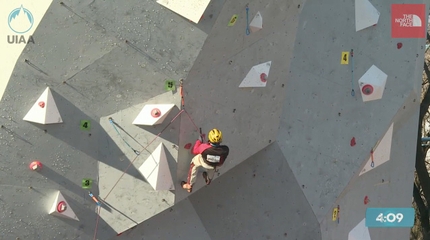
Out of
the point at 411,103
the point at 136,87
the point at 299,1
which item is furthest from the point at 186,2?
the point at 411,103

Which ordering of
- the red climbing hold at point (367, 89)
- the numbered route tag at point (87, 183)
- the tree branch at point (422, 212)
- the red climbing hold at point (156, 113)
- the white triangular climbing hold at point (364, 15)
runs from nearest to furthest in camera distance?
1. the red climbing hold at point (156, 113)
2. the numbered route tag at point (87, 183)
3. the white triangular climbing hold at point (364, 15)
4. the red climbing hold at point (367, 89)
5. the tree branch at point (422, 212)

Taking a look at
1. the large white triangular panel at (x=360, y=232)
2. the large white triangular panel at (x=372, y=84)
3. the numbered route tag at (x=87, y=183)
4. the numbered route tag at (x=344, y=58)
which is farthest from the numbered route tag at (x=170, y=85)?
the large white triangular panel at (x=360, y=232)

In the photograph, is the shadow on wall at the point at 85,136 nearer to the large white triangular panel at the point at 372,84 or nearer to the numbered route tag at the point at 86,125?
the numbered route tag at the point at 86,125

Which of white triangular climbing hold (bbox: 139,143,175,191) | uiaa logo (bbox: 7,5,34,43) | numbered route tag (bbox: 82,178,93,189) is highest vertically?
uiaa logo (bbox: 7,5,34,43)

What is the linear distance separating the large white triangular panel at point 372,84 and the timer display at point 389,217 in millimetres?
1523

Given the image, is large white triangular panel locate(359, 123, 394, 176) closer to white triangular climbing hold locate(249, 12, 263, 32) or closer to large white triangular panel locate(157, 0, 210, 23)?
white triangular climbing hold locate(249, 12, 263, 32)

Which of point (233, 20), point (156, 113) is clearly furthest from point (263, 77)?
point (156, 113)

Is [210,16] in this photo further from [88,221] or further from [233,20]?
[88,221]

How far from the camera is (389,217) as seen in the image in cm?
1003

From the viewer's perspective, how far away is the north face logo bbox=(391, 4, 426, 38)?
367 inches

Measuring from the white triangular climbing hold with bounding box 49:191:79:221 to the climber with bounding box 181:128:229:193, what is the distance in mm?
1278

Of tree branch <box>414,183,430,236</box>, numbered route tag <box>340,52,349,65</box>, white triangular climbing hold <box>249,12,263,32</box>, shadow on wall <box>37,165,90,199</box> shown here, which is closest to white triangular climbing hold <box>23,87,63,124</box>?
shadow on wall <box>37,165,90,199</box>

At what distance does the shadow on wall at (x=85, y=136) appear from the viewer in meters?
7.81

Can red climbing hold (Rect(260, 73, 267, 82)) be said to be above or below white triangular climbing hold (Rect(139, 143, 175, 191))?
above
